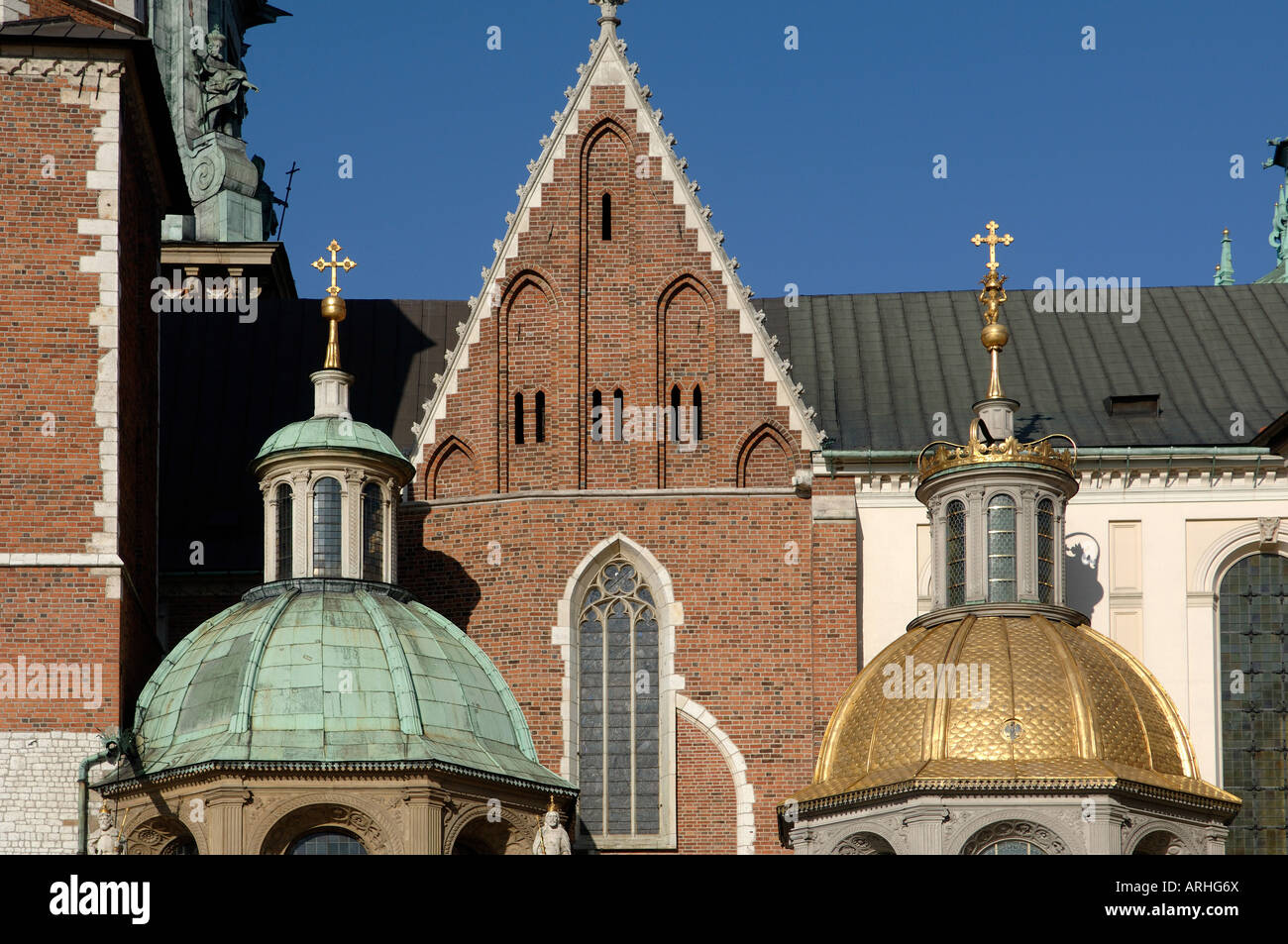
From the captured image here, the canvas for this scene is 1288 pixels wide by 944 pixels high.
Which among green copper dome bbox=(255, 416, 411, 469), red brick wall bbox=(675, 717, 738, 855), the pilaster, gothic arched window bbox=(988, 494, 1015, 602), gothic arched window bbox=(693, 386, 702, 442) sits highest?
gothic arched window bbox=(693, 386, 702, 442)

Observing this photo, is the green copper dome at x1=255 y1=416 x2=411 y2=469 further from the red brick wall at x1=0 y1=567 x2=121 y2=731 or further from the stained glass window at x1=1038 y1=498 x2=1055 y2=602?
the stained glass window at x1=1038 y1=498 x2=1055 y2=602

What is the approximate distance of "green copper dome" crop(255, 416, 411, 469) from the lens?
41531mm

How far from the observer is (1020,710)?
38.3m

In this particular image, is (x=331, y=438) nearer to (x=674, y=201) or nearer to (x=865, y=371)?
(x=674, y=201)

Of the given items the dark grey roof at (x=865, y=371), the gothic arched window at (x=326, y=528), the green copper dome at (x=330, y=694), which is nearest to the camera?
the green copper dome at (x=330, y=694)

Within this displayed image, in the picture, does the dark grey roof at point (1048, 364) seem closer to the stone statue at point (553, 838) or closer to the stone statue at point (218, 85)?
the stone statue at point (553, 838)

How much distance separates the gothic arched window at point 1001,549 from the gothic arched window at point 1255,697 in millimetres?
5263

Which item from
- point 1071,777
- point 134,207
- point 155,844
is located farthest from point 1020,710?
point 134,207

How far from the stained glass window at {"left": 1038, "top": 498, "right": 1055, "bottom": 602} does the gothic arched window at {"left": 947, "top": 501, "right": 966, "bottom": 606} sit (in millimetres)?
981

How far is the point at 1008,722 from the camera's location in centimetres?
3822

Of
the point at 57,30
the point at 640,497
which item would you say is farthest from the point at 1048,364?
the point at 57,30

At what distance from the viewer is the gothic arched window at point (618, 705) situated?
4362 cm

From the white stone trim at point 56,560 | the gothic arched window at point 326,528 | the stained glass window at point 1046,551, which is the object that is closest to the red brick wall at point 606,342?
the gothic arched window at point 326,528

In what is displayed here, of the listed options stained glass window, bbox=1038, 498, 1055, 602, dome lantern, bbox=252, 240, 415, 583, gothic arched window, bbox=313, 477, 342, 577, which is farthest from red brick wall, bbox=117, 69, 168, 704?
stained glass window, bbox=1038, 498, 1055, 602
